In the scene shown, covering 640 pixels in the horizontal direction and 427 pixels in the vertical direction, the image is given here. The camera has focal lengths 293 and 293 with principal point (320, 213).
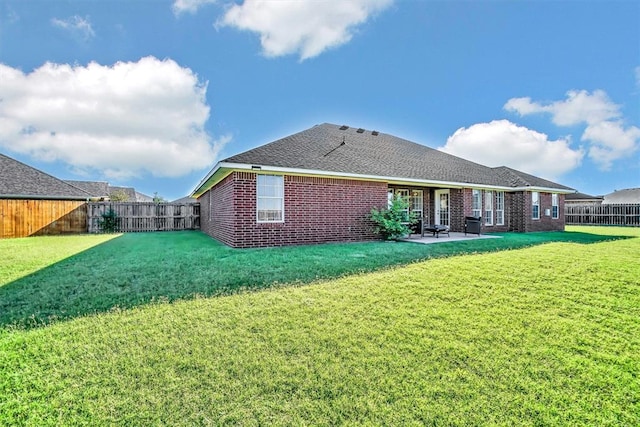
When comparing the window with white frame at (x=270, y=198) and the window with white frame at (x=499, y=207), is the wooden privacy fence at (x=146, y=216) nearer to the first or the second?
the window with white frame at (x=270, y=198)

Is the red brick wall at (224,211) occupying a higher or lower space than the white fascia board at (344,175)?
lower

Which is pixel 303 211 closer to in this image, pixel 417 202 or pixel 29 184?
pixel 417 202

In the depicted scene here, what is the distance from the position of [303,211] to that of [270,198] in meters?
1.32

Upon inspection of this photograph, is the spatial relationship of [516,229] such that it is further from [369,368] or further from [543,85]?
[369,368]

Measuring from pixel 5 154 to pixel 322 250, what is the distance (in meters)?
23.9

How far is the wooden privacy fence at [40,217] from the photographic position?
50.6ft

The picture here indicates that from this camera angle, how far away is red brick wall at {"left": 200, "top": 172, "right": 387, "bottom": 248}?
A: 9.82 meters

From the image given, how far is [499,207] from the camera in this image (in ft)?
56.4

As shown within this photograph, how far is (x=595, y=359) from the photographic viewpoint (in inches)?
120

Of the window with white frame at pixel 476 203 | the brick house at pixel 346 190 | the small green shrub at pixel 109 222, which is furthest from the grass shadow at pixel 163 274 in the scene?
the small green shrub at pixel 109 222

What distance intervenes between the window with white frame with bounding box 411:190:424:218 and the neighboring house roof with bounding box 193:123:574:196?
4.27ft

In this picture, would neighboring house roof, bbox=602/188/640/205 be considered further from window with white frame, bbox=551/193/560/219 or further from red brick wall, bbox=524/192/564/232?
window with white frame, bbox=551/193/560/219

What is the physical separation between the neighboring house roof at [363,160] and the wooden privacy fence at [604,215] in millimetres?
11316

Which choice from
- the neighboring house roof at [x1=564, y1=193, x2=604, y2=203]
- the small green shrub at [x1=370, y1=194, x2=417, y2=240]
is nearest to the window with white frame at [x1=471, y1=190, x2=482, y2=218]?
the small green shrub at [x1=370, y1=194, x2=417, y2=240]
